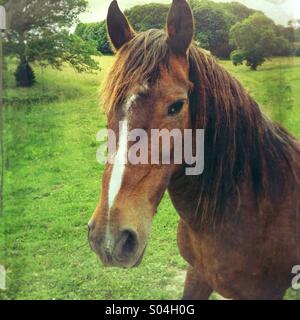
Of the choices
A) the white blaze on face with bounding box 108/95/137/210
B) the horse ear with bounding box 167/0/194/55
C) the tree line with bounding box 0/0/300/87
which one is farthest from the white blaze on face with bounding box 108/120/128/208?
the tree line with bounding box 0/0/300/87

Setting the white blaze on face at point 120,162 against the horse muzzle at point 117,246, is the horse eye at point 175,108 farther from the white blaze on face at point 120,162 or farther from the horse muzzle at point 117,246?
the horse muzzle at point 117,246

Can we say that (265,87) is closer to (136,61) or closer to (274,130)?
(274,130)

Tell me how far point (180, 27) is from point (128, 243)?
103 centimetres

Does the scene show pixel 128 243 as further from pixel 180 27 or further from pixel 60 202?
pixel 180 27

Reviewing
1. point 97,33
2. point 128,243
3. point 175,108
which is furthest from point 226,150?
point 97,33

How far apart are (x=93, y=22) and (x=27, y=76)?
1.64 ft

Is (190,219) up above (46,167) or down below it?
below

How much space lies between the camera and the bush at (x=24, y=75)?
2.57m

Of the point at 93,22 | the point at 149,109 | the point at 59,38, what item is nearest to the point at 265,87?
the point at 149,109

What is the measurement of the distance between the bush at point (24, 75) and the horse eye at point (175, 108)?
975 millimetres

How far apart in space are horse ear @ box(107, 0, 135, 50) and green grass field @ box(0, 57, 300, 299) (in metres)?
0.38

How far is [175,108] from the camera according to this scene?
205 centimetres

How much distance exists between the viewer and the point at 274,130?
2.37m

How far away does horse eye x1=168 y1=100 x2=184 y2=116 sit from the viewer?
2.04m
